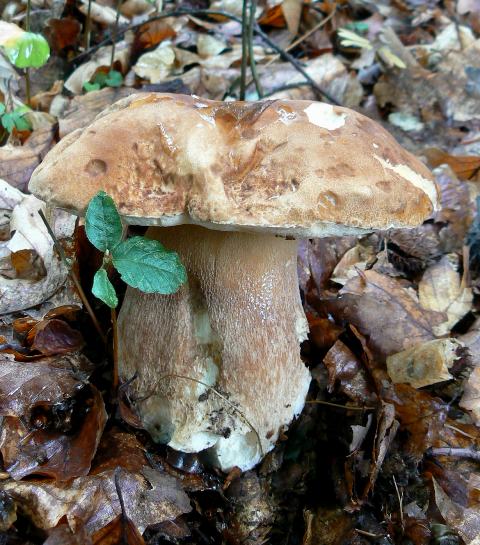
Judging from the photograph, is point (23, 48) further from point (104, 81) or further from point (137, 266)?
point (137, 266)

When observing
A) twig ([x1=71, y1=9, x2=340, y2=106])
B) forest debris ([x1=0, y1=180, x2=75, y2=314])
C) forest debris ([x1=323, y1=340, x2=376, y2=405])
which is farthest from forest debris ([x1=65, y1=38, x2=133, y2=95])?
forest debris ([x1=323, y1=340, x2=376, y2=405])

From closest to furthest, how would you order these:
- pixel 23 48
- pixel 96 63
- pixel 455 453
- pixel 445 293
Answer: pixel 455 453 < pixel 23 48 < pixel 445 293 < pixel 96 63

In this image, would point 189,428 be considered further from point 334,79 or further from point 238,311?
point 334,79

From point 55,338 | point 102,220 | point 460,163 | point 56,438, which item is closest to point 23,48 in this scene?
point 55,338

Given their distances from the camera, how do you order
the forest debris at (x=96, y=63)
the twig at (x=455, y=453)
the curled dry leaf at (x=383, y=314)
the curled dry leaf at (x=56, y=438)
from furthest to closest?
the forest debris at (x=96, y=63) < the curled dry leaf at (x=383, y=314) < the twig at (x=455, y=453) < the curled dry leaf at (x=56, y=438)

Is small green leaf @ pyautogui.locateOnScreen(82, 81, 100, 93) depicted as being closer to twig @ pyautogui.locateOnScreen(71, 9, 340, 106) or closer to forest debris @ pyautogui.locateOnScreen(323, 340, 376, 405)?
twig @ pyautogui.locateOnScreen(71, 9, 340, 106)

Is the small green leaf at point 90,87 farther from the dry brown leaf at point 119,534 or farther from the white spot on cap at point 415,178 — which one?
the dry brown leaf at point 119,534

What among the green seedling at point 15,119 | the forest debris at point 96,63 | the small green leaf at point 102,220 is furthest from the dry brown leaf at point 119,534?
the forest debris at point 96,63
